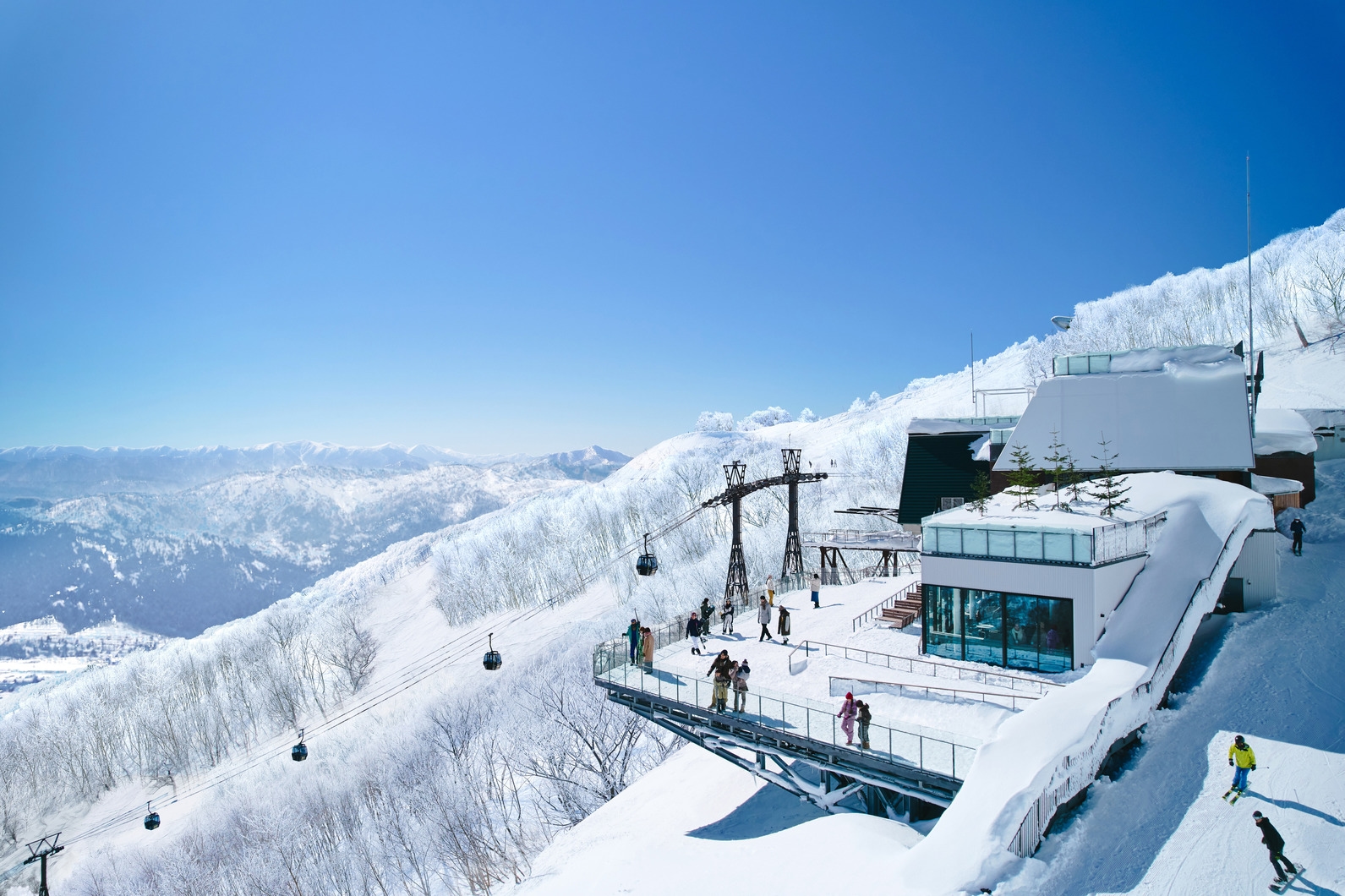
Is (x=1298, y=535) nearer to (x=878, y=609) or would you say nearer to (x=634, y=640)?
(x=878, y=609)

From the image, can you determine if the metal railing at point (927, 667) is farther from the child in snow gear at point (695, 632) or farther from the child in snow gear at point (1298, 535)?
the child in snow gear at point (1298, 535)

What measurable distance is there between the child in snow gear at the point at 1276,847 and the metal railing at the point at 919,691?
18.2ft

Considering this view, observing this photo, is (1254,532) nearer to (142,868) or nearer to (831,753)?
(831,753)

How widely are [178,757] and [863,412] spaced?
15087 centimetres

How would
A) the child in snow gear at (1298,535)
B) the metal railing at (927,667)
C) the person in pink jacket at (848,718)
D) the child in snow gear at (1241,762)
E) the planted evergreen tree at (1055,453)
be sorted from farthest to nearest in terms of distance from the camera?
the planted evergreen tree at (1055,453) → the child in snow gear at (1298,535) → the metal railing at (927,667) → the person in pink jacket at (848,718) → the child in snow gear at (1241,762)

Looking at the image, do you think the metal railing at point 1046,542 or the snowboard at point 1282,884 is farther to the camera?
the metal railing at point 1046,542

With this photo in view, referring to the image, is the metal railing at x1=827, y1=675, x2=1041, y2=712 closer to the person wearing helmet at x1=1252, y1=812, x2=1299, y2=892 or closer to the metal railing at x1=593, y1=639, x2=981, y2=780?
the metal railing at x1=593, y1=639, x2=981, y2=780

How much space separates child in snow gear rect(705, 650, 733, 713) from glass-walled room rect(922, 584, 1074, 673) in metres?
6.59

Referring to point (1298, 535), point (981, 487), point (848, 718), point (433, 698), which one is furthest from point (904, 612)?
point (433, 698)

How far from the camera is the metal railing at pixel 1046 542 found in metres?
17.4

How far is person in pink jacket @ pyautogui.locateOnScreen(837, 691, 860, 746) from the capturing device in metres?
14.3

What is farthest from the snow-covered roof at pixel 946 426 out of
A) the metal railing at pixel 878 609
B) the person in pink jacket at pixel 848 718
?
the person in pink jacket at pixel 848 718

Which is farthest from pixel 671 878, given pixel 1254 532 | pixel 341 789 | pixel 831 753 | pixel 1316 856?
pixel 341 789

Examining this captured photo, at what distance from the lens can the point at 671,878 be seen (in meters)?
13.8
